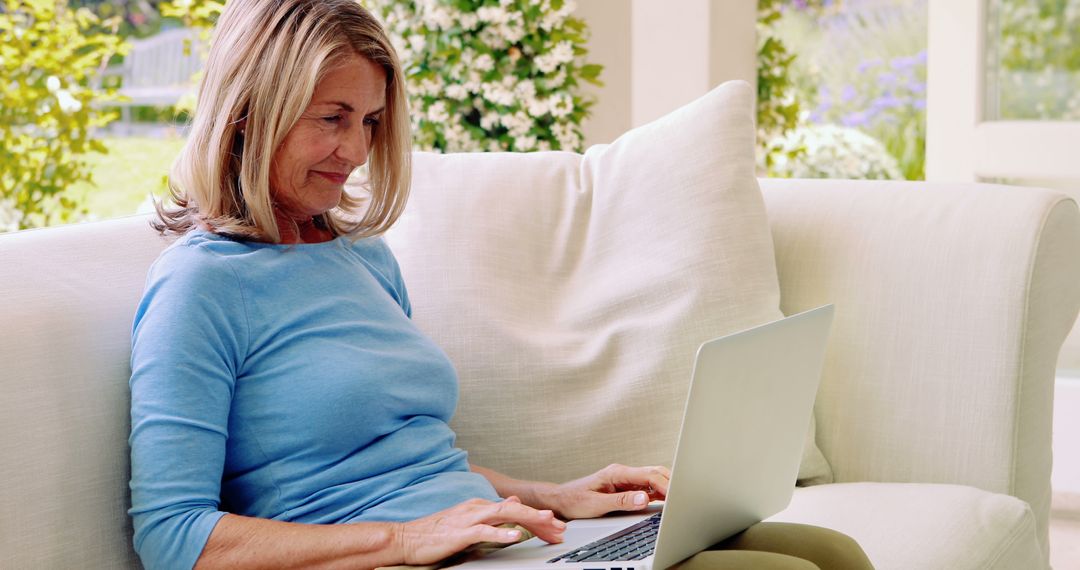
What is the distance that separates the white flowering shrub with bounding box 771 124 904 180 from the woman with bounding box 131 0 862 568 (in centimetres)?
336

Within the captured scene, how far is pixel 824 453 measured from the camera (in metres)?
1.87

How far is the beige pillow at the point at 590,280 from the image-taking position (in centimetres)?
173

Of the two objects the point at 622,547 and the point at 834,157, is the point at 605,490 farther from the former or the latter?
the point at 834,157

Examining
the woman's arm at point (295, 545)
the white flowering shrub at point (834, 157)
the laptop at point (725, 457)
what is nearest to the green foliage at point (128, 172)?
the white flowering shrub at point (834, 157)

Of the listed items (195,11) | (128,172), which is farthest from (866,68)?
(128,172)

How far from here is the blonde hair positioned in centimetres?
137

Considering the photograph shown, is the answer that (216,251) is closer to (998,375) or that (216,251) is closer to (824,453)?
(824,453)

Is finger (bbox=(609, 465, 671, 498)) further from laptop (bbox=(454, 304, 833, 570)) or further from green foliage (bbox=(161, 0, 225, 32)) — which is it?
green foliage (bbox=(161, 0, 225, 32))

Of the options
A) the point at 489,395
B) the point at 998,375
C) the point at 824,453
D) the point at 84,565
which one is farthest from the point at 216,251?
the point at 998,375

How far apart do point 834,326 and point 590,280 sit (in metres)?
0.38

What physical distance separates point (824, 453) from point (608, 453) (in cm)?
36

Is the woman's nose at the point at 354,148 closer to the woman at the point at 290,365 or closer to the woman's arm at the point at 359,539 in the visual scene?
the woman at the point at 290,365

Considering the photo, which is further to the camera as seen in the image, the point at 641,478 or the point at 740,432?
the point at 641,478

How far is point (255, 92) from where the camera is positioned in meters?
1.38
